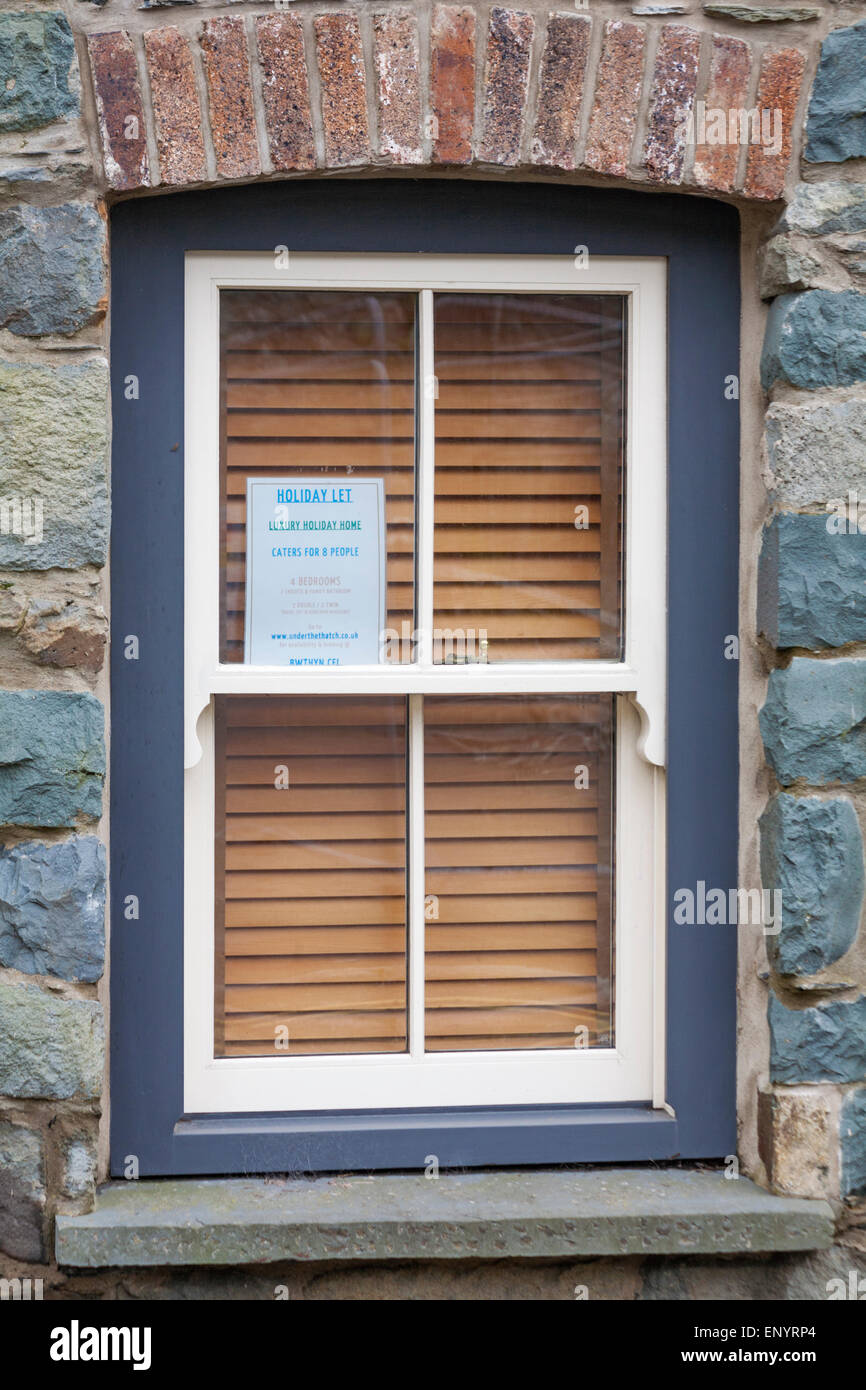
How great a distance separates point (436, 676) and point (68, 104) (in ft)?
3.81

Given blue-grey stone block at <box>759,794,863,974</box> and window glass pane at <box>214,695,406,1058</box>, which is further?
window glass pane at <box>214,695,406,1058</box>

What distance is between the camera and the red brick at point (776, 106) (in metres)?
1.96

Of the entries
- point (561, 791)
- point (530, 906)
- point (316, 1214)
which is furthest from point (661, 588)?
point (316, 1214)

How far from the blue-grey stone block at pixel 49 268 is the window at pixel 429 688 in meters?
0.25

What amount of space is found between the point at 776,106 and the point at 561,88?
15.0 inches

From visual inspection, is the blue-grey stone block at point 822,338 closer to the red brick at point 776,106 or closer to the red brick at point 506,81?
the red brick at point 776,106

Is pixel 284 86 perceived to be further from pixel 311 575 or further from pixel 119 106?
pixel 311 575

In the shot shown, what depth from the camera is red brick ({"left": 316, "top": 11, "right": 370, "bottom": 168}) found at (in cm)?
191

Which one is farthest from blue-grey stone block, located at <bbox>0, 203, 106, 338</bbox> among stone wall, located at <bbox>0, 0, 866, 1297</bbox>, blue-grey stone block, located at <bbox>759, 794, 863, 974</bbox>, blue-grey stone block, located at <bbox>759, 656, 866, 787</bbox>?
blue-grey stone block, located at <bbox>759, 794, 863, 974</bbox>

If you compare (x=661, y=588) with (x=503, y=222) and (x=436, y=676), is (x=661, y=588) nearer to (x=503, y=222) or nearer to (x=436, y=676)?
(x=436, y=676)

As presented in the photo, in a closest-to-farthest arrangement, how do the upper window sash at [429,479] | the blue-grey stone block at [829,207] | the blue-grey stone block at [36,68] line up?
the blue-grey stone block at [36,68] → the blue-grey stone block at [829,207] → the upper window sash at [429,479]

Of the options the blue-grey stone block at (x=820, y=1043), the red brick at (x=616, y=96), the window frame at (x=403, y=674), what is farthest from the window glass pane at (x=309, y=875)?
the red brick at (x=616, y=96)

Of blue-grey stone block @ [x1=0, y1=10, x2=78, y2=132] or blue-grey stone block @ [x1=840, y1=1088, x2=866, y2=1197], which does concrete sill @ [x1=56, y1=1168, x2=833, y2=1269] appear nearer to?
blue-grey stone block @ [x1=840, y1=1088, x2=866, y2=1197]

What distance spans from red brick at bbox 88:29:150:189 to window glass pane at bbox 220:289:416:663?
0.28m
